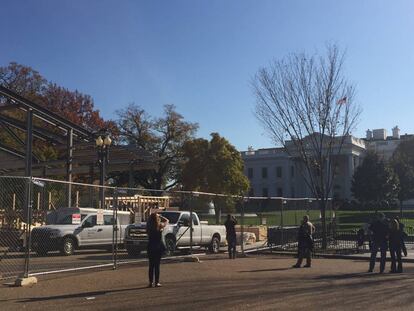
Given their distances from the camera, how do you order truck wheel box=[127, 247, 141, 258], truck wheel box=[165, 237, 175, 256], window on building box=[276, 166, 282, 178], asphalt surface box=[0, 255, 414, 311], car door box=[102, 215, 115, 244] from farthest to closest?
window on building box=[276, 166, 282, 178] < car door box=[102, 215, 115, 244] < truck wheel box=[127, 247, 141, 258] < truck wheel box=[165, 237, 175, 256] < asphalt surface box=[0, 255, 414, 311]

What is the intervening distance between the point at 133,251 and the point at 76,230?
94.7 inches

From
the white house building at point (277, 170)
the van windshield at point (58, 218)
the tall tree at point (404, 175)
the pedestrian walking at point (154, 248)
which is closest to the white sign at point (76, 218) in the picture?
the van windshield at point (58, 218)

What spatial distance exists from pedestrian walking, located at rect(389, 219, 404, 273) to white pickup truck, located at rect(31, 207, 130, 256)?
9228 mm

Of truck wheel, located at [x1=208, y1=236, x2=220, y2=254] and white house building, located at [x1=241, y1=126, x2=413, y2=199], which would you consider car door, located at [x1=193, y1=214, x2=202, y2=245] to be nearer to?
truck wheel, located at [x1=208, y1=236, x2=220, y2=254]

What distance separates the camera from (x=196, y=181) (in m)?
57.3

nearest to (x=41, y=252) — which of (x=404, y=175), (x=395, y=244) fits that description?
(x=395, y=244)

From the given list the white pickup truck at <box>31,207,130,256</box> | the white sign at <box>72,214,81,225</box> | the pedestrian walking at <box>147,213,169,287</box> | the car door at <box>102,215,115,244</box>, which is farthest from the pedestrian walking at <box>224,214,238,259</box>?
the pedestrian walking at <box>147,213,169,287</box>

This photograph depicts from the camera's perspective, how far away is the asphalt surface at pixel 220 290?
10320 mm

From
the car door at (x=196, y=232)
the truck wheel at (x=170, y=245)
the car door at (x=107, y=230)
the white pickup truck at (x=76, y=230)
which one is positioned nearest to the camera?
the truck wheel at (x=170, y=245)

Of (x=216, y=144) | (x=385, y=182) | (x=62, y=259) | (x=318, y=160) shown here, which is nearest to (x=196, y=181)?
(x=216, y=144)

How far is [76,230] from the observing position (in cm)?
2123

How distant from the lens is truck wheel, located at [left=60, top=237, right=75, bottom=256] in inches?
813

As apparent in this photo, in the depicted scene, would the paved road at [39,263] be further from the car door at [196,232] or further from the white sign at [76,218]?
the car door at [196,232]

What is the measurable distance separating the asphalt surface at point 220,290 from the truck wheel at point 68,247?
4.81m
